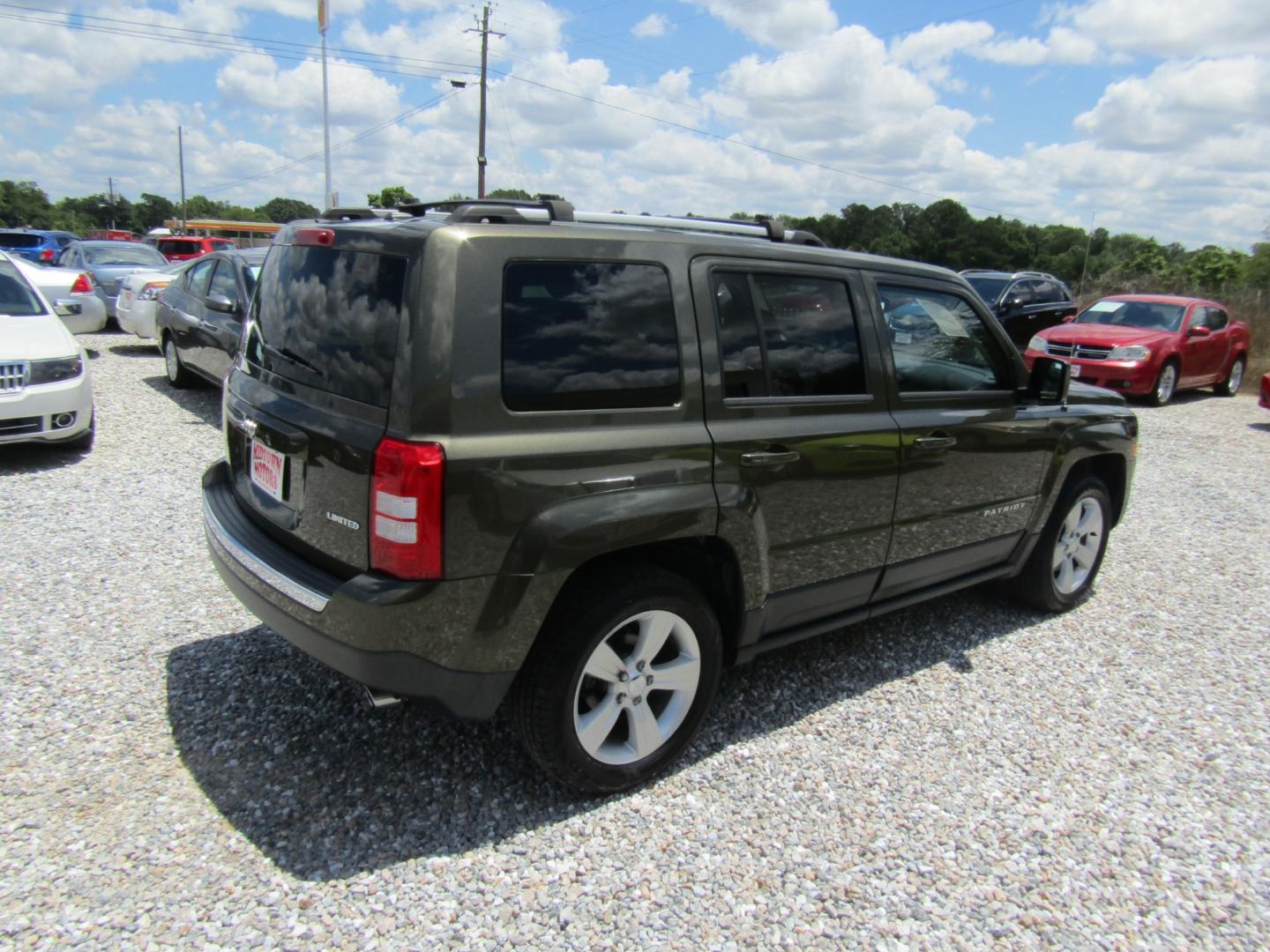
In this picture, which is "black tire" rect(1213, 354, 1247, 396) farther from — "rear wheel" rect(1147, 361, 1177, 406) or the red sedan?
"rear wheel" rect(1147, 361, 1177, 406)

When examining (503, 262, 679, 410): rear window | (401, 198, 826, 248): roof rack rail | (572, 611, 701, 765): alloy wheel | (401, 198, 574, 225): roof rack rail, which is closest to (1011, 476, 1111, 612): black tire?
(401, 198, 826, 248): roof rack rail

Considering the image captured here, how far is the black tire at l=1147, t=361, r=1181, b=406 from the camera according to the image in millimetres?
13195

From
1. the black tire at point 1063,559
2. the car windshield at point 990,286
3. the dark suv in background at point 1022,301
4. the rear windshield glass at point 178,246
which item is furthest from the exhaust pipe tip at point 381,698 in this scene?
the rear windshield glass at point 178,246

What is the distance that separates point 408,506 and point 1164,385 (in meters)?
14.2

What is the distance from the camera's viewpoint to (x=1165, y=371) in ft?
43.7

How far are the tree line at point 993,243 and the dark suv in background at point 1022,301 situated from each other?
5962 millimetres

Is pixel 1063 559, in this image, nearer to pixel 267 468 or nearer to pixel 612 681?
pixel 612 681

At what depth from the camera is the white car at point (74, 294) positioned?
11.6m

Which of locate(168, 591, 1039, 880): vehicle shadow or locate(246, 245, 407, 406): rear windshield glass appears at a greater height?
locate(246, 245, 407, 406): rear windshield glass

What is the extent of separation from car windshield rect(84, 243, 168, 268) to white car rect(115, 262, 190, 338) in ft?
12.5

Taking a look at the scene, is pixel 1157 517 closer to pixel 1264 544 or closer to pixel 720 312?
pixel 1264 544

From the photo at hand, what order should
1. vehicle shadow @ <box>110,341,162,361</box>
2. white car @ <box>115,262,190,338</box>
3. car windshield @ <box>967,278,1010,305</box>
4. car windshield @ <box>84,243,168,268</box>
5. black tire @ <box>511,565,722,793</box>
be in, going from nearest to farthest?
1. black tire @ <box>511,565,722,793</box>
2. white car @ <box>115,262,190,338</box>
3. vehicle shadow @ <box>110,341,162,361</box>
4. car windshield @ <box>967,278,1010,305</box>
5. car windshield @ <box>84,243,168,268</box>

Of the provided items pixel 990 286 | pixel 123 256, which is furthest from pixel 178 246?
pixel 990 286

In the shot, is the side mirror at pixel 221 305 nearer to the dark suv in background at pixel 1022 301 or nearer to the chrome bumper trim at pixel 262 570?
the chrome bumper trim at pixel 262 570
